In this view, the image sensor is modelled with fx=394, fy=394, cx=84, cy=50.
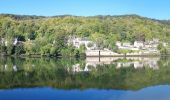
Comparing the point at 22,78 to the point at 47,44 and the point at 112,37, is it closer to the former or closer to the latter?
the point at 47,44

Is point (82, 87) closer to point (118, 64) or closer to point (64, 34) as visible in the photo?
point (118, 64)

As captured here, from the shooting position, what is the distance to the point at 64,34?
3548 inches

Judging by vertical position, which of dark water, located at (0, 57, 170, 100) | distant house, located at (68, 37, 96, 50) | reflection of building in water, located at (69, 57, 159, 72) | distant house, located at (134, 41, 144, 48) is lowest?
reflection of building in water, located at (69, 57, 159, 72)

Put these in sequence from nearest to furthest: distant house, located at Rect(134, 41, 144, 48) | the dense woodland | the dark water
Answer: the dark water → the dense woodland → distant house, located at Rect(134, 41, 144, 48)

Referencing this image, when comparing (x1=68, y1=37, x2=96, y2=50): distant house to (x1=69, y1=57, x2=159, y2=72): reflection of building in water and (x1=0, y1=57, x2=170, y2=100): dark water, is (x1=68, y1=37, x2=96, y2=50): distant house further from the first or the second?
(x1=0, y1=57, x2=170, y2=100): dark water

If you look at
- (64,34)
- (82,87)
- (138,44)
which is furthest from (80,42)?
(82,87)

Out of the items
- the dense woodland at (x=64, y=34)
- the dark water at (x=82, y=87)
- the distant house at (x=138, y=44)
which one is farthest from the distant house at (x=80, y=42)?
the dark water at (x=82, y=87)

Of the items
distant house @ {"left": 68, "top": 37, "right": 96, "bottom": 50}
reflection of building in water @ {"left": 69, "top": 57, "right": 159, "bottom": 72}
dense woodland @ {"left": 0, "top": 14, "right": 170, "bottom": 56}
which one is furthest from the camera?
distant house @ {"left": 68, "top": 37, "right": 96, "bottom": 50}

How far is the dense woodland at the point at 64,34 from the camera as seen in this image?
79.7 meters

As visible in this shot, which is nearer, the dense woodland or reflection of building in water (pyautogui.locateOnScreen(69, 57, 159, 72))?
reflection of building in water (pyautogui.locateOnScreen(69, 57, 159, 72))

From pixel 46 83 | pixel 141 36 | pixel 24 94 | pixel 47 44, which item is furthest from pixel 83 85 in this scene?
pixel 141 36

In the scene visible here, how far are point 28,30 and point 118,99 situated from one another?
72387mm

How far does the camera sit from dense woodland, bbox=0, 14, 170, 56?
79.7 meters

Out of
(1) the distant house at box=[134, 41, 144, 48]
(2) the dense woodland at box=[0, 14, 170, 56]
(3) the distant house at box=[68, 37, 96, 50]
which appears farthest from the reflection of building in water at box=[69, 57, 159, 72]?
(1) the distant house at box=[134, 41, 144, 48]
